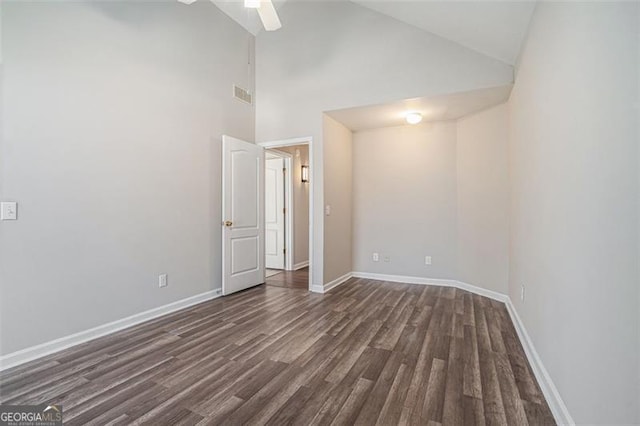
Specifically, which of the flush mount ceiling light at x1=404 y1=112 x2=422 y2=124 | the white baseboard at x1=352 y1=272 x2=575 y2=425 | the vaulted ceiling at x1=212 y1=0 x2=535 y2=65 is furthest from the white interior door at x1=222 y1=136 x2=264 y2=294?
the vaulted ceiling at x1=212 y1=0 x2=535 y2=65

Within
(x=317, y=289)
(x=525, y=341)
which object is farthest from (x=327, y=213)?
(x=525, y=341)

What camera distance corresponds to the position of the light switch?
7.01 ft

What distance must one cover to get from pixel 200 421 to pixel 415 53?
4093mm

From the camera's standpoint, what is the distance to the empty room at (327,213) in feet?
4.77

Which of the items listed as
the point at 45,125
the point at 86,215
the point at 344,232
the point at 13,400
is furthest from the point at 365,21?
the point at 13,400

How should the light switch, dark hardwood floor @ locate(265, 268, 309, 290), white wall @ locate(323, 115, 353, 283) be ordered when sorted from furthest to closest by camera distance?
dark hardwood floor @ locate(265, 268, 309, 290)
white wall @ locate(323, 115, 353, 283)
the light switch

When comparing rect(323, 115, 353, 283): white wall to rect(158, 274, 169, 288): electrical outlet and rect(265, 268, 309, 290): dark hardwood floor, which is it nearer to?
rect(265, 268, 309, 290): dark hardwood floor

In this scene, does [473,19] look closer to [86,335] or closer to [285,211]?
[285,211]

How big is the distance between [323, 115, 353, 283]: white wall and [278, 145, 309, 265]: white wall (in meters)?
1.36

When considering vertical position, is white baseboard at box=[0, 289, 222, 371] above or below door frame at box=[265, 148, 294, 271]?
below

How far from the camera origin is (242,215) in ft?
13.8

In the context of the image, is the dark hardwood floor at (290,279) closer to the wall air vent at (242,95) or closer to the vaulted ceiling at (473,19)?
the wall air vent at (242,95)

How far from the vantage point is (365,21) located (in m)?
3.85

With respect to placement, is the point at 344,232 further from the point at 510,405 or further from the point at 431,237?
the point at 510,405
